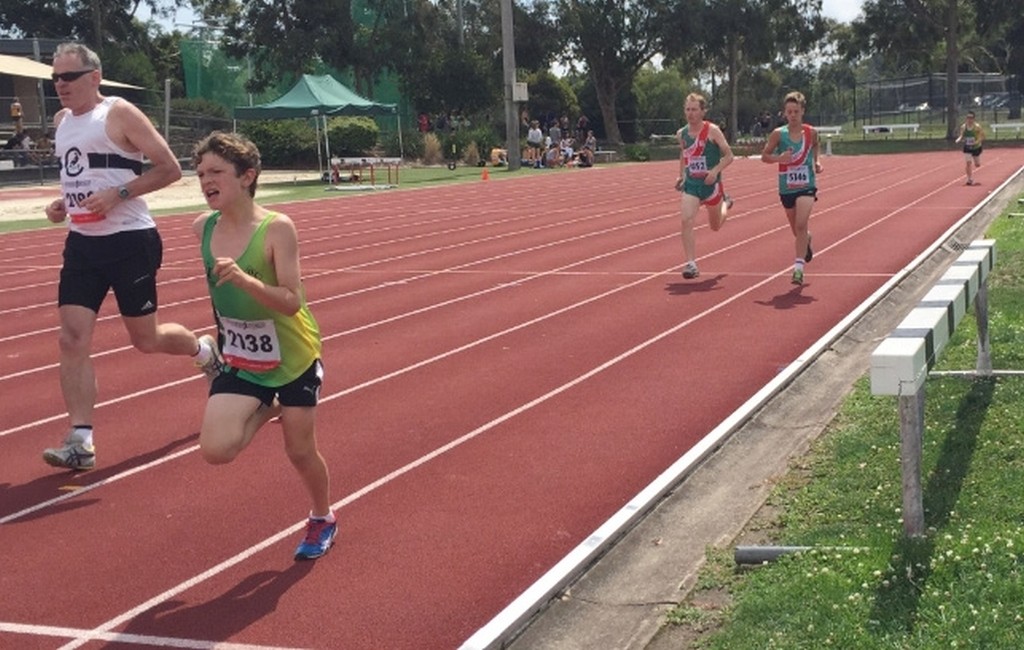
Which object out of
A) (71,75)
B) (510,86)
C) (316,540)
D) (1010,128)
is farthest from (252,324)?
(1010,128)

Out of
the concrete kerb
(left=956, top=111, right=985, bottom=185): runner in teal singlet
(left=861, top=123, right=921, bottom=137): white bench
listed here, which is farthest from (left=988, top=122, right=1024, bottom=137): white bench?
the concrete kerb

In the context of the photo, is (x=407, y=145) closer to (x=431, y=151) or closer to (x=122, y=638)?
(x=431, y=151)

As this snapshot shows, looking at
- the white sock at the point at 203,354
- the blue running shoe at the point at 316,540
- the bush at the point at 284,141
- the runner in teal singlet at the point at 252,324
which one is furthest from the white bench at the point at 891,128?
the runner in teal singlet at the point at 252,324

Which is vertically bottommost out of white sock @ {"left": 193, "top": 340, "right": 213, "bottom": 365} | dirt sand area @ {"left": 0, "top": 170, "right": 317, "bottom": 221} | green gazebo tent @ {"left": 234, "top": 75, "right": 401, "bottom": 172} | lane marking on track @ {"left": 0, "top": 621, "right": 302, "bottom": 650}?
lane marking on track @ {"left": 0, "top": 621, "right": 302, "bottom": 650}

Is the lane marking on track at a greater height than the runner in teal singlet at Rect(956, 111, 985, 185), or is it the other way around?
the runner in teal singlet at Rect(956, 111, 985, 185)

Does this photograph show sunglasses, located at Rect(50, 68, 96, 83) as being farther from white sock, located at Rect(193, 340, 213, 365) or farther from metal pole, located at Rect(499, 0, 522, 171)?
metal pole, located at Rect(499, 0, 522, 171)

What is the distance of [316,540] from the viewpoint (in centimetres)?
574

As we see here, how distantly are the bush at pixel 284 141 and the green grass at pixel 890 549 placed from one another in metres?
44.2

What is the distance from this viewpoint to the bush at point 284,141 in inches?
1983

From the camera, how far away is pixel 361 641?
16.0 ft

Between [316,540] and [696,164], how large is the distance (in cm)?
898

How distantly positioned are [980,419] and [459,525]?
2.79 meters

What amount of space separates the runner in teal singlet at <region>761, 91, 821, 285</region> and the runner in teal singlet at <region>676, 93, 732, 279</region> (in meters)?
0.56

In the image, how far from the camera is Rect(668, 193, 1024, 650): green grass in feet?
14.9
